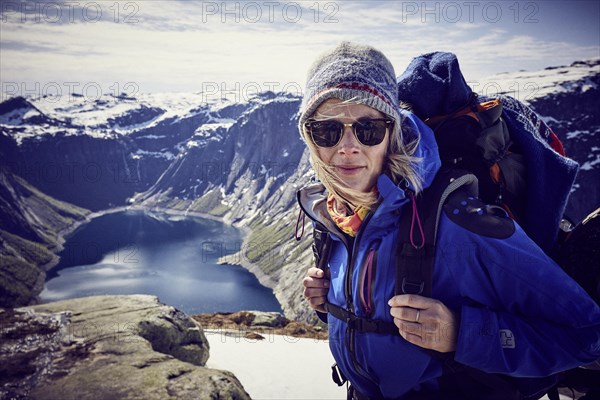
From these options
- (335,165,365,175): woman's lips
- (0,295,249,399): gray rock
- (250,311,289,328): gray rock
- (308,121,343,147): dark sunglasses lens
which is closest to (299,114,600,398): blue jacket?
(335,165,365,175): woman's lips

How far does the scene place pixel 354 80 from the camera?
3.12 metres

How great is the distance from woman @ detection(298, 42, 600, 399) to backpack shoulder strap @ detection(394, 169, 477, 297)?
0.09 m

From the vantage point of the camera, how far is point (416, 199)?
10.2ft

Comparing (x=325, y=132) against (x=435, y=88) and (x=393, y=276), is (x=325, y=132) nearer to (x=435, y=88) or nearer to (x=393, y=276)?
(x=435, y=88)

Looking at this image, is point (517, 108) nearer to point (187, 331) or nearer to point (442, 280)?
point (442, 280)

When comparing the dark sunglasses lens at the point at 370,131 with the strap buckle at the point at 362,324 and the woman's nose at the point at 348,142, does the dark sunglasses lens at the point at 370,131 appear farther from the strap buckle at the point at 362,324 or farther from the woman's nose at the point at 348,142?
the strap buckle at the point at 362,324

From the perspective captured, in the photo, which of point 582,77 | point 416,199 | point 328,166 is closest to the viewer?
point 416,199

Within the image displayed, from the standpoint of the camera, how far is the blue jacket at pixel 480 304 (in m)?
2.61

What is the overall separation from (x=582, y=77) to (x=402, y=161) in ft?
831

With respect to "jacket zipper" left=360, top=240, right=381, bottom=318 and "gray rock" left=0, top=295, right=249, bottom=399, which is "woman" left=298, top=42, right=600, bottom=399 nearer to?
"jacket zipper" left=360, top=240, right=381, bottom=318

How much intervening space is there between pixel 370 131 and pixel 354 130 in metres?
0.15

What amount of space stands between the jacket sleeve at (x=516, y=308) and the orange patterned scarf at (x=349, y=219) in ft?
2.71

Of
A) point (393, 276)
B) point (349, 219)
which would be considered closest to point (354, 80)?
point (349, 219)

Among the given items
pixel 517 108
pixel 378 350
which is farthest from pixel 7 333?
pixel 517 108
